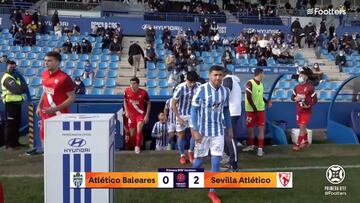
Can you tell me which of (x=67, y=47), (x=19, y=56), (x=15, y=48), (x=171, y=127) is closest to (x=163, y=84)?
(x=67, y=47)

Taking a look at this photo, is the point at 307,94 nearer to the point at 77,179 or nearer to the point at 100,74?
the point at 77,179

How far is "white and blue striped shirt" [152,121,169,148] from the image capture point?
8.78 metres

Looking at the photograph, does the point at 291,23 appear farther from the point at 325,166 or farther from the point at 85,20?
the point at 325,166

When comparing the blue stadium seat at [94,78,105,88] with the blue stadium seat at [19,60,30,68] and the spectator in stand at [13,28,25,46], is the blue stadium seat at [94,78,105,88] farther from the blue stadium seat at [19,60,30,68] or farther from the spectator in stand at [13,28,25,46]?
the spectator in stand at [13,28,25,46]

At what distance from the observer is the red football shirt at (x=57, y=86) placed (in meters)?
5.90

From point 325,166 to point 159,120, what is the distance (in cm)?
307

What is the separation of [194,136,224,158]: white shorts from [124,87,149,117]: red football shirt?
2.64m

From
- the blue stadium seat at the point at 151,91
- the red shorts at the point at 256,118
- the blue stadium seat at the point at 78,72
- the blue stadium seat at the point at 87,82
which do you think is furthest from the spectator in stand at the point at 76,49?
the red shorts at the point at 256,118

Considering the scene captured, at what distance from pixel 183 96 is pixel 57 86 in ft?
7.47

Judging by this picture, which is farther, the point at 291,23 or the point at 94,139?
the point at 291,23

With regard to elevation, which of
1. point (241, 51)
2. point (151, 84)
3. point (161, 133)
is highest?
point (241, 51)

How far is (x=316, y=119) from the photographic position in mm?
11531

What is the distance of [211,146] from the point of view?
19.3 ft

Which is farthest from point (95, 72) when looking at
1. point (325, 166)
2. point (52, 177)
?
point (52, 177)
